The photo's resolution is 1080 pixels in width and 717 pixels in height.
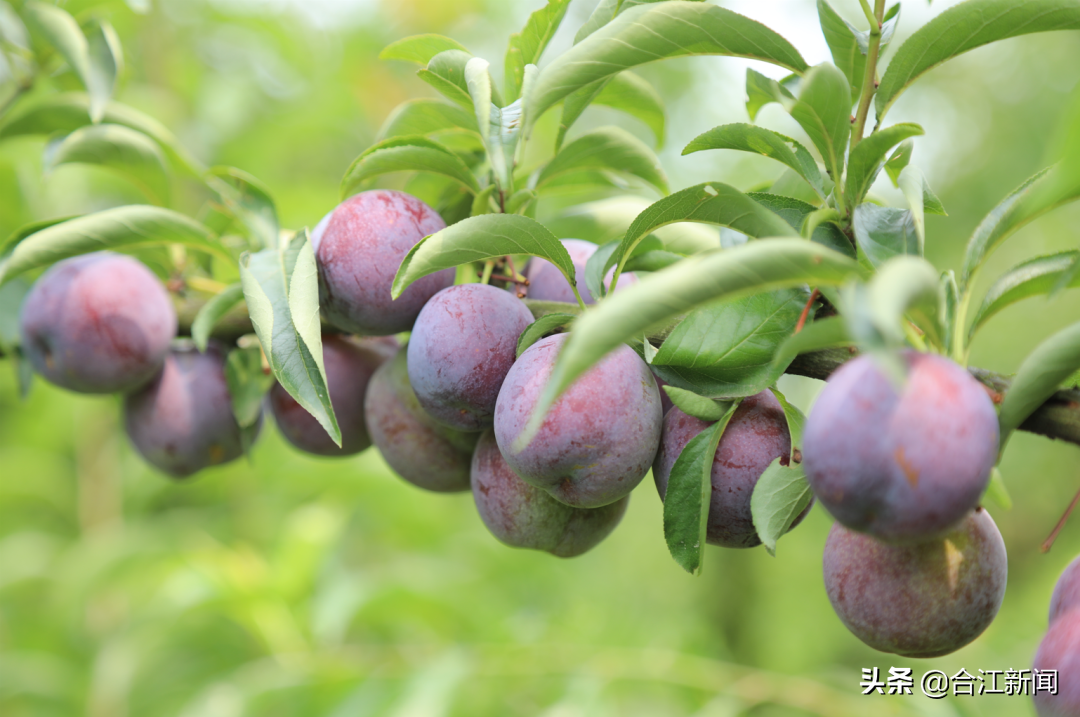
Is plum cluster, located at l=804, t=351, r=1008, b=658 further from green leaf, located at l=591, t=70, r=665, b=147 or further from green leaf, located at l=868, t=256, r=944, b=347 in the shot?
green leaf, located at l=591, t=70, r=665, b=147

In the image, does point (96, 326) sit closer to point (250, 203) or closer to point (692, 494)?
point (250, 203)

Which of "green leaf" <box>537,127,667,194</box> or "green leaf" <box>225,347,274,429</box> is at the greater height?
"green leaf" <box>537,127,667,194</box>

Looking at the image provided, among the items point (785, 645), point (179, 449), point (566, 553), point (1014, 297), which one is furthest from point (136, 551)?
point (785, 645)

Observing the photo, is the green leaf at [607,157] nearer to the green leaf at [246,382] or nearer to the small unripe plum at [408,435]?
the small unripe plum at [408,435]

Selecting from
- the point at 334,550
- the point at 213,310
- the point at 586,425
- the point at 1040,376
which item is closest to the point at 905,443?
the point at 1040,376

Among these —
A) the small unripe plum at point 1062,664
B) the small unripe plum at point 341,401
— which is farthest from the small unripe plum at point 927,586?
the small unripe plum at point 341,401

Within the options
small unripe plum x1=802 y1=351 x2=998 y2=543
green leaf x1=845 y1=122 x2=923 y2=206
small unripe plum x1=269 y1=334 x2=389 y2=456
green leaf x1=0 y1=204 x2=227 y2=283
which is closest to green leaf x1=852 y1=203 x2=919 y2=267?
green leaf x1=845 y1=122 x2=923 y2=206

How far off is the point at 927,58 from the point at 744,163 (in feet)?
14.0

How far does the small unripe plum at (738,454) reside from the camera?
0.62 meters

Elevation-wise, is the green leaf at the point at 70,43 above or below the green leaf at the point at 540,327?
above

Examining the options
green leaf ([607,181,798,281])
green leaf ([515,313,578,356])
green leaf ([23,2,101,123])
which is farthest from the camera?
green leaf ([23,2,101,123])

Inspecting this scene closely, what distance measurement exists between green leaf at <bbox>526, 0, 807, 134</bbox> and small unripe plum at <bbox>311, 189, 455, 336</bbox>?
207 mm

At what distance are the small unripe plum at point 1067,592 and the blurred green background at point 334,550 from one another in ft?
1.24

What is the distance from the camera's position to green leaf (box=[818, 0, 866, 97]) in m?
0.64
